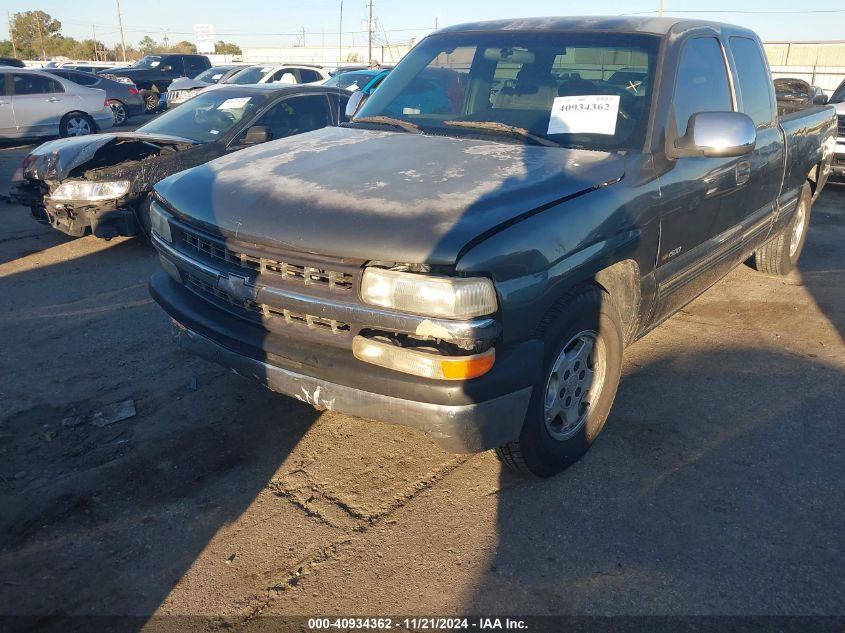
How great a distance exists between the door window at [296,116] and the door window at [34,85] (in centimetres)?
930

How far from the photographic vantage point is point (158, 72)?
2441cm

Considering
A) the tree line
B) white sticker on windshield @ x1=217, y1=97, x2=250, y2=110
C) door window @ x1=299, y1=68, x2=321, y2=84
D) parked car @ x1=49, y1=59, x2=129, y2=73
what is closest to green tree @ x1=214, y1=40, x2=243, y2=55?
the tree line

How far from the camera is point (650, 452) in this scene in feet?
11.1

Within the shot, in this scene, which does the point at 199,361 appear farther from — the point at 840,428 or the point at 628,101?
the point at 840,428

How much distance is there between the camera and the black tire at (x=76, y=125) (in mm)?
14336

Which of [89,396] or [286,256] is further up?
[286,256]

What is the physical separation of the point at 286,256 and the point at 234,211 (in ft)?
1.23

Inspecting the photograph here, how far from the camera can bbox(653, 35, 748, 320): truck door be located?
3441 millimetres

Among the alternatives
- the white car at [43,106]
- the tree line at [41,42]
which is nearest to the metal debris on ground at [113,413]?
the white car at [43,106]

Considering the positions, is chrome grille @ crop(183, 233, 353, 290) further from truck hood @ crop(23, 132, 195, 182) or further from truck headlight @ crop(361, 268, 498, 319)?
truck hood @ crop(23, 132, 195, 182)

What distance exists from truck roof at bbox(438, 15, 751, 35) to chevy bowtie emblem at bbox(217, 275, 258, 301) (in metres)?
2.32

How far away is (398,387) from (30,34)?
285 feet

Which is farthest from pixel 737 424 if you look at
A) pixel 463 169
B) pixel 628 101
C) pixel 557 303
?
pixel 463 169

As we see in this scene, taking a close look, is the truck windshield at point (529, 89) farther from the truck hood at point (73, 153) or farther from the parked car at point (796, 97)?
the truck hood at point (73, 153)
